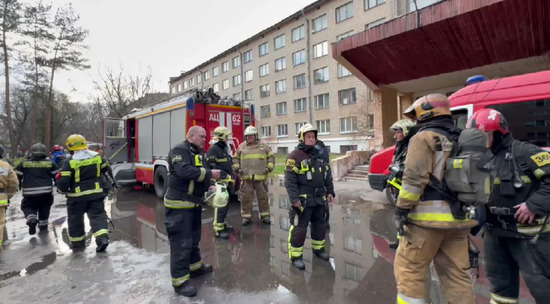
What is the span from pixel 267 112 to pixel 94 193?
27721 millimetres

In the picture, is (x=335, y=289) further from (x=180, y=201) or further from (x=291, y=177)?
(x=180, y=201)

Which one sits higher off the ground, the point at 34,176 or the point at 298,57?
the point at 298,57

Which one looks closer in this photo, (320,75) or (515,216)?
(515,216)

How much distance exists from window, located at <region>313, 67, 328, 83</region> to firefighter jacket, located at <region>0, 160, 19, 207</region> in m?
23.8

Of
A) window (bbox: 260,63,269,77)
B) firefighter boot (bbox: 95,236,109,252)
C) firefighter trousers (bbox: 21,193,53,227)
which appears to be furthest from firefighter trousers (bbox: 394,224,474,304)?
window (bbox: 260,63,269,77)

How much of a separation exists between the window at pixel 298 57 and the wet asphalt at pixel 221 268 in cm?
2343

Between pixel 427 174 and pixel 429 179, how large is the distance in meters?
A: 0.07

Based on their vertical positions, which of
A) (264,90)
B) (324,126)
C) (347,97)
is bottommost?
(324,126)

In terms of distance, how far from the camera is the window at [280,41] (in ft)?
96.1

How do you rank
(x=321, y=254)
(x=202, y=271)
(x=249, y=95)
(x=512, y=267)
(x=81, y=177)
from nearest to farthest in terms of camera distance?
(x=512, y=267), (x=202, y=271), (x=321, y=254), (x=81, y=177), (x=249, y=95)

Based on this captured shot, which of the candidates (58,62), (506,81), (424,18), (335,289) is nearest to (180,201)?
(335,289)

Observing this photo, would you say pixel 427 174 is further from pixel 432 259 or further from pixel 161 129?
pixel 161 129

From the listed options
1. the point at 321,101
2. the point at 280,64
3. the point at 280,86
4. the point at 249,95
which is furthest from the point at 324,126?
the point at 249,95

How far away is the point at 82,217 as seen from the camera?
180 inches
